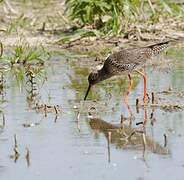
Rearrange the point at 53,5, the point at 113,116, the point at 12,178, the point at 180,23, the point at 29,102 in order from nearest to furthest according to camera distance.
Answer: the point at 12,178 → the point at 113,116 → the point at 29,102 → the point at 180,23 → the point at 53,5

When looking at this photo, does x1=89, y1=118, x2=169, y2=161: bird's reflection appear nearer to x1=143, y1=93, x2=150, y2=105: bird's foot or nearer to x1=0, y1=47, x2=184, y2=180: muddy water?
x1=0, y1=47, x2=184, y2=180: muddy water

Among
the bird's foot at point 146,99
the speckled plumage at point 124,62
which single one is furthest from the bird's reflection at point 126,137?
the speckled plumage at point 124,62

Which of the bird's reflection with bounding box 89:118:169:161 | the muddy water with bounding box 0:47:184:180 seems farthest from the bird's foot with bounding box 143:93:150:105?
the bird's reflection with bounding box 89:118:169:161

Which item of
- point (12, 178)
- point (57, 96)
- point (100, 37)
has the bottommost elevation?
point (12, 178)

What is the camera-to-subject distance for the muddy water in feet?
22.3

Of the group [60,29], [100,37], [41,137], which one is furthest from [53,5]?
[41,137]

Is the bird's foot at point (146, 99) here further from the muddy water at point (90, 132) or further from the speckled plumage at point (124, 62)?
the speckled plumage at point (124, 62)

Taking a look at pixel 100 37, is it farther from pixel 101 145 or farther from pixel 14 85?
pixel 101 145

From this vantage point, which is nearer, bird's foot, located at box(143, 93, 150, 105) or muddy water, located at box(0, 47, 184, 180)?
muddy water, located at box(0, 47, 184, 180)

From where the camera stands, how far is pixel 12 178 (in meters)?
6.61

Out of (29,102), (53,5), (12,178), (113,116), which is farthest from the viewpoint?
(53,5)

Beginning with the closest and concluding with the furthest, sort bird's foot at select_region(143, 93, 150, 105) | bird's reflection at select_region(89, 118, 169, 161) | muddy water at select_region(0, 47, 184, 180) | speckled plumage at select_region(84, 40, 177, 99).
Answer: muddy water at select_region(0, 47, 184, 180), bird's reflection at select_region(89, 118, 169, 161), bird's foot at select_region(143, 93, 150, 105), speckled plumage at select_region(84, 40, 177, 99)

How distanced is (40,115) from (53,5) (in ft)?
23.4

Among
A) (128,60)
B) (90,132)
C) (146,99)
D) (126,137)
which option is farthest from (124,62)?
(126,137)
